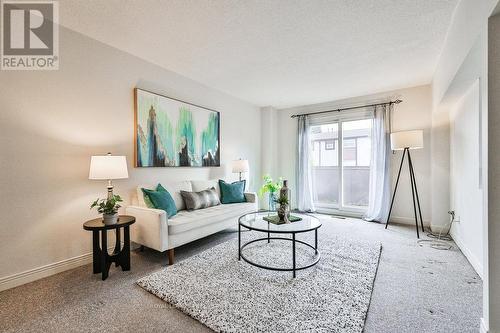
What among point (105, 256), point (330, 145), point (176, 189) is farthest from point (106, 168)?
point (330, 145)

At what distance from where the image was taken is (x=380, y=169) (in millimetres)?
4336

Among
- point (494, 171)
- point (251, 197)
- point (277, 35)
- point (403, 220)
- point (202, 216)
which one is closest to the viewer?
point (494, 171)

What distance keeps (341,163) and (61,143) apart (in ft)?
15.8

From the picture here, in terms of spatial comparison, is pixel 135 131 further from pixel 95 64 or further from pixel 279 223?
pixel 279 223

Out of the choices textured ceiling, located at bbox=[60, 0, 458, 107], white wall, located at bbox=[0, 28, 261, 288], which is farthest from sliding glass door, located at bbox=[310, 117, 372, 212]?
white wall, located at bbox=[0, 28, 261, 288]

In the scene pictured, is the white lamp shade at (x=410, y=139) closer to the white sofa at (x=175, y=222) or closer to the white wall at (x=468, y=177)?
the white wall at (x=468, y=177)

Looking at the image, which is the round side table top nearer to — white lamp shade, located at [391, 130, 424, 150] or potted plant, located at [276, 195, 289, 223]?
potted plant, located at [276, 195, 289, 223]

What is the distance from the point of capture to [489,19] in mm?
1359

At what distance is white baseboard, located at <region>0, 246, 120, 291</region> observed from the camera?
2.04 m

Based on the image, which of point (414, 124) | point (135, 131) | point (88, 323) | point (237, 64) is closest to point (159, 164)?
point (135, 131)

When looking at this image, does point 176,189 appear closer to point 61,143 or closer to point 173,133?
point 173,133

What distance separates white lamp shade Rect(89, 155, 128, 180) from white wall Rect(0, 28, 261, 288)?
363mm

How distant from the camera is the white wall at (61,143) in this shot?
2080mm

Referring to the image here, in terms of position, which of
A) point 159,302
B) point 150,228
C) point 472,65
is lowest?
point 159,302
